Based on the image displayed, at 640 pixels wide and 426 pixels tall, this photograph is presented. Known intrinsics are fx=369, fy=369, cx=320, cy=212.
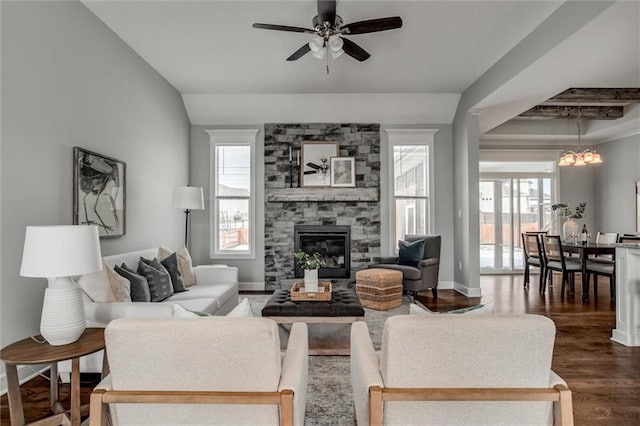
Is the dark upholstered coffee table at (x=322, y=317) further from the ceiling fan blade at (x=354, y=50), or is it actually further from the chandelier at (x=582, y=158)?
the chandelier at (x=582, y=158)

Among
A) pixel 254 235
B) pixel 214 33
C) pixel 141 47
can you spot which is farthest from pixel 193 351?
pixel 254 235

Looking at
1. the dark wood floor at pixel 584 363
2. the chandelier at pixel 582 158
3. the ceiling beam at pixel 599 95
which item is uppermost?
the ceiling beam at pixel 599 95

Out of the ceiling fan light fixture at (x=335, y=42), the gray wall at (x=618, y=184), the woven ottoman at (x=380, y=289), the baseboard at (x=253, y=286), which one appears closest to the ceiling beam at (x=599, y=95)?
the gray wall at (x=618, y=184)

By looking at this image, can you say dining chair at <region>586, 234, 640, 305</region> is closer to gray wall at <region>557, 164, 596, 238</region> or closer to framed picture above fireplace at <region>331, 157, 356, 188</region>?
gray wall at <region>557, 164, 596, 238</region>

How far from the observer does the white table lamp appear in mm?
1856

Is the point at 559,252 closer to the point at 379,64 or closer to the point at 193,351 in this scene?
the point at 379,64

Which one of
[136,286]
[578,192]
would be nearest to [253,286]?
[136,286]

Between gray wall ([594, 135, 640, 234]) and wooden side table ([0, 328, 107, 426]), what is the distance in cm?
852

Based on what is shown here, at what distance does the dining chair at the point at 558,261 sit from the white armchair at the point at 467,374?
4.62 metres

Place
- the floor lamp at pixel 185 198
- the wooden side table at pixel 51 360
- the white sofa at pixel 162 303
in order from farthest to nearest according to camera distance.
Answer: the floor lamp at pixel 185 198 → the white sofa at pixel 162 303 → the wooden side table at pixel 51 360

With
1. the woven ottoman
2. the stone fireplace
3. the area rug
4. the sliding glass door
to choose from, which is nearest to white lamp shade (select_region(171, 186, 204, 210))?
the stone fireplace

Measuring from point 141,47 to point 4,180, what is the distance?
91.4 inches

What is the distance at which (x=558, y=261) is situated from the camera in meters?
5.43

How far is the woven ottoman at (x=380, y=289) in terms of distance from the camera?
453 cm
